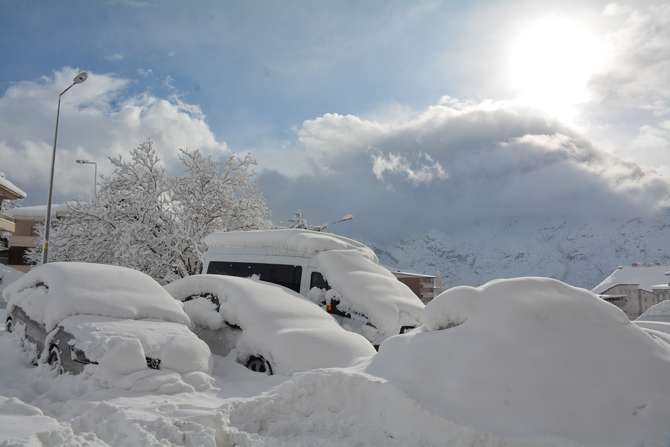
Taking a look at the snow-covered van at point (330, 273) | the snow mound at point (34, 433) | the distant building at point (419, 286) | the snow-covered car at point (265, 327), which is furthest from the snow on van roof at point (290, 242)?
the distant building at point (419, 286)

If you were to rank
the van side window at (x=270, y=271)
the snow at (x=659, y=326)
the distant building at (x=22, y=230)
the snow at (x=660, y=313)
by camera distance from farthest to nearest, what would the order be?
the distant building at (x=22, y=230), the snow at (x=660, y=313), the van side window at (x=270, y=271), the snow at (x=659, y=326)

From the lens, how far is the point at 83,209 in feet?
65.5

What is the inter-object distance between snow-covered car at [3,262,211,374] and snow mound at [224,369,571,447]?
Result: 5.11ft

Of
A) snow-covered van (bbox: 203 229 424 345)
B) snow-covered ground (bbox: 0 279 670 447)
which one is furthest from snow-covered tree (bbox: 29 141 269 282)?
snow-covered ground (bbox: 0 279 670 447)

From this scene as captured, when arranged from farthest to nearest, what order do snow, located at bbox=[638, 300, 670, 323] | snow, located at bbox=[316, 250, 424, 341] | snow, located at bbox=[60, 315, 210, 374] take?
snow, located at bbox=[638, 300, 670, 323], snow, located at bbox=[316, 250, 424, 341], snow, located at bbox=[60, 315, 210, 374]

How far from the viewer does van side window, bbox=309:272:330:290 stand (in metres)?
9.96

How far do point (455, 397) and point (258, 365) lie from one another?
3.21 meters

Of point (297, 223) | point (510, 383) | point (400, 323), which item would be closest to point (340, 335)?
point (400, 323)

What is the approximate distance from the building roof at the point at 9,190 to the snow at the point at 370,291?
26.0m

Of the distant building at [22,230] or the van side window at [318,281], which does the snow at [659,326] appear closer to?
the van side window at [318,281]

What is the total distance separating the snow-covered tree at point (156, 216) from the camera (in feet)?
61.7

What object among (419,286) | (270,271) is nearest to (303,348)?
(270,271)

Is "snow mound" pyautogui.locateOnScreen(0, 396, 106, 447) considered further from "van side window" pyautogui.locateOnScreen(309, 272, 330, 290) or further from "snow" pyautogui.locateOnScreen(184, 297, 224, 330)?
"van side window" pyautogui.locateOnScreen(309, 272, 330, 290)

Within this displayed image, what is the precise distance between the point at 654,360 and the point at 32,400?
584 centimetres
